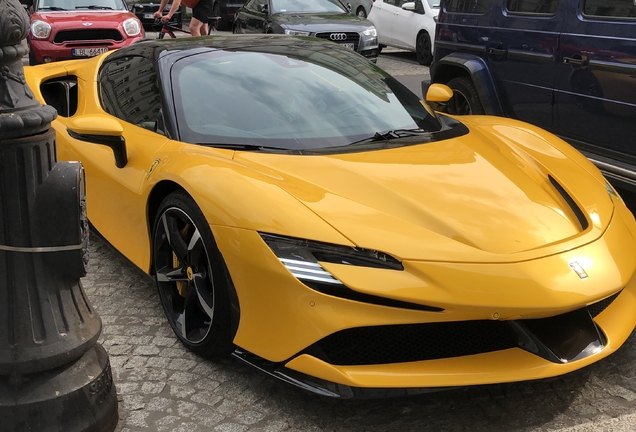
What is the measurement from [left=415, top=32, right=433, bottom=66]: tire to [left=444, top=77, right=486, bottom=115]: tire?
22.3ft

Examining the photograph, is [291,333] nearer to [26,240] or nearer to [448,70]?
[26,240]

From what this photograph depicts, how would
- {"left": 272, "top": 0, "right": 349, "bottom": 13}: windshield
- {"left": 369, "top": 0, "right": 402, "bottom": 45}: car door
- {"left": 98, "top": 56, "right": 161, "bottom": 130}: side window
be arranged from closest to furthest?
{"left": 98, "top": 56, "right": 161, "bottom": 130}: side window
{"left": 272, "top": 0, "right": 349, "bottom": 13}: windshield
{"left": 369, "top": 0, "right": 402, "bottom": 45}: car door

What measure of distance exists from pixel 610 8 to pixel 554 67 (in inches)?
22.6

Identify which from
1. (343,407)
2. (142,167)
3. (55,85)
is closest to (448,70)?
(55,85)

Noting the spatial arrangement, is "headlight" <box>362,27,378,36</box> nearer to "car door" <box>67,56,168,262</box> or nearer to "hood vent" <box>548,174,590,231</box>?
"car door" <box>67,56,168,262</box>

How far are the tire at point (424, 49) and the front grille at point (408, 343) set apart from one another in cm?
1076

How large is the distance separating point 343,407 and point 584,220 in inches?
47.4

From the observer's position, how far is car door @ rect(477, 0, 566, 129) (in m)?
5.15

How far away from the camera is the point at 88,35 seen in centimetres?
1113

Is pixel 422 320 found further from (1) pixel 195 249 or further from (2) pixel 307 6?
(2) pixel 307 6

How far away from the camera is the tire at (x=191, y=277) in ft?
9.18

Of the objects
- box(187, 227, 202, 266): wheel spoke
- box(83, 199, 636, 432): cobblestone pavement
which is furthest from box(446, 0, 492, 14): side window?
box(187, 227, 202, 266): wheel spoke

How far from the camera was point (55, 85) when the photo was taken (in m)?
4.73

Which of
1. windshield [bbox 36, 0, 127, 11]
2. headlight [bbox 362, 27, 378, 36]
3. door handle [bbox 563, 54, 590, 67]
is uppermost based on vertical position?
door handle [bbox 563, 54, 590, 67]
